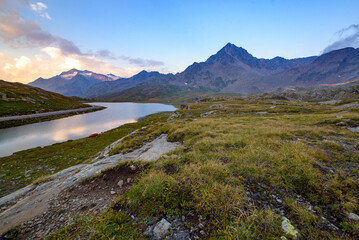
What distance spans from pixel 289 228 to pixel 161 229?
394 cm

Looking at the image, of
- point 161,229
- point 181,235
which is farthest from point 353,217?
point 161,229

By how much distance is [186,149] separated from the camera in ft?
37.5

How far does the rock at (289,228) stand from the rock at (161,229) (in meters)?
3.58

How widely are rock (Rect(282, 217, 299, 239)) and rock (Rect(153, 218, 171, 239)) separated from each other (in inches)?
141

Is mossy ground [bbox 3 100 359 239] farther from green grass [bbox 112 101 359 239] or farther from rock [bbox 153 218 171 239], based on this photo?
rock [bbox 153 218 171 239]

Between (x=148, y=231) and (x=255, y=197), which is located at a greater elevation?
(x=148, y=231)

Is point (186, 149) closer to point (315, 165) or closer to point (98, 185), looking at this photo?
point (98, 185)

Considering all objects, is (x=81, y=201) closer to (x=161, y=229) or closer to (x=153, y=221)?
(x=153, y=221)

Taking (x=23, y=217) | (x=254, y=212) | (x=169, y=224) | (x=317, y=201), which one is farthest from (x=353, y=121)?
(x=23, y=217)

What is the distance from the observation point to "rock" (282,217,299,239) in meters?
3.85

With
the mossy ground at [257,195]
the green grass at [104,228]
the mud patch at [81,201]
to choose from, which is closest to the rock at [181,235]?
the mossy ground at [257,195]

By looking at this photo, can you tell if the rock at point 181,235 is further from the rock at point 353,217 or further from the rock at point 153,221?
the rock at point 353,217

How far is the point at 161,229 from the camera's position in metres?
4.34

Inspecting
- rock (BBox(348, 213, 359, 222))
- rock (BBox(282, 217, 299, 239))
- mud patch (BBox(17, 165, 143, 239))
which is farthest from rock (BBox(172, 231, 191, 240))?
rock (BBox(348, 213, 359, 222))
